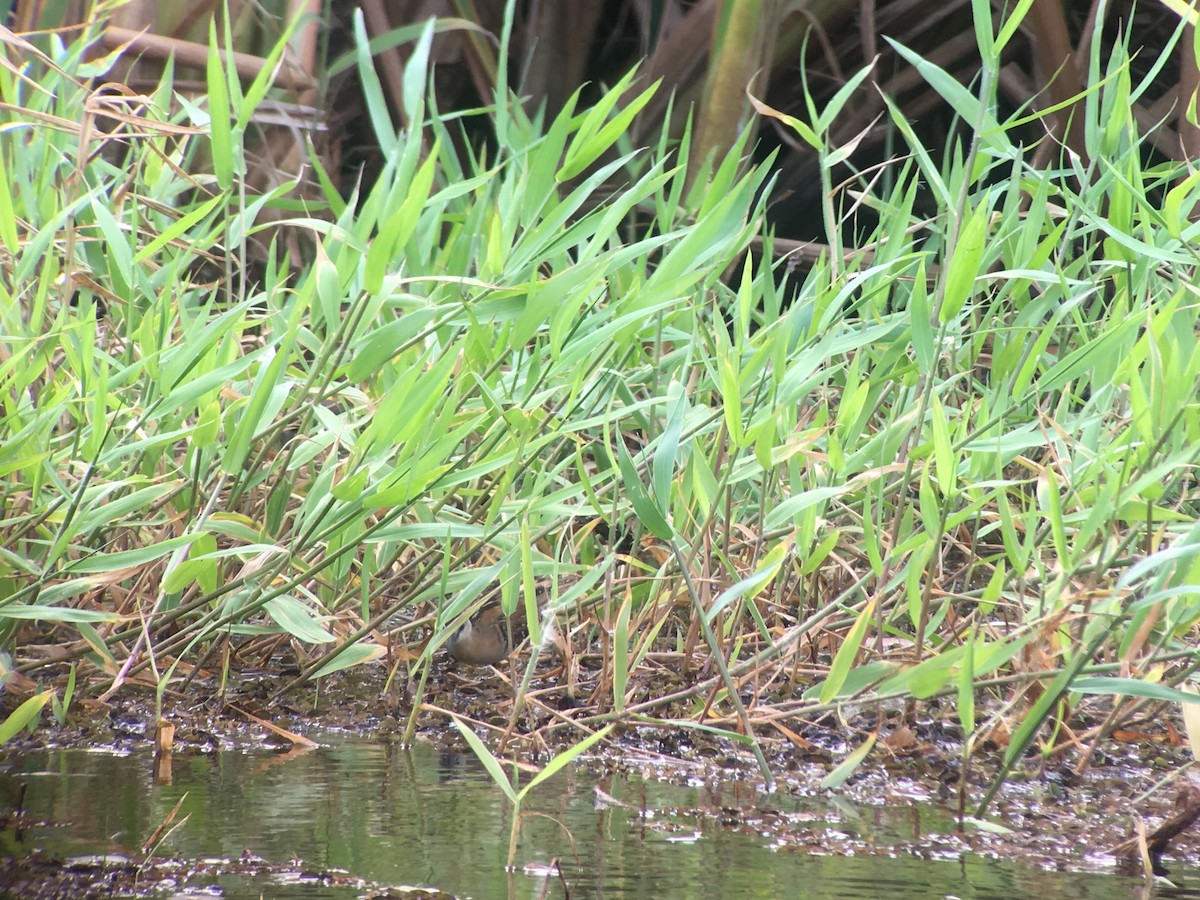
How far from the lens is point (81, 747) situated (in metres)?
0.97

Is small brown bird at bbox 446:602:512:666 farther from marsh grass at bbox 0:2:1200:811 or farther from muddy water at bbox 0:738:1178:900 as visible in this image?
muddy water at bbox 0:738:1178:900

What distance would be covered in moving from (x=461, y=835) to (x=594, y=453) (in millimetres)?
377

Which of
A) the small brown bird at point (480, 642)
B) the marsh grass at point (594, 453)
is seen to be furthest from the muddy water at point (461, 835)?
the small brown bird at point (480, 642)

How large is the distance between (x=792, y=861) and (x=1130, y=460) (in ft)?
1.10

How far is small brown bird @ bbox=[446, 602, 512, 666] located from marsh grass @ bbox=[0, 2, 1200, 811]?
42 mm

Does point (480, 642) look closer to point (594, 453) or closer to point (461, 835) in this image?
point (594, 453)

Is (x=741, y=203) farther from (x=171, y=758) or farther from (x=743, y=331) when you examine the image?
(x=171, y=758)

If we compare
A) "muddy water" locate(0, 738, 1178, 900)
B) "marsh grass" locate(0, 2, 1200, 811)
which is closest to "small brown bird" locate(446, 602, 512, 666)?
"marsh grass" locate(0, 2, 1200, 811)

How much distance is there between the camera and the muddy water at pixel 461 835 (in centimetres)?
70

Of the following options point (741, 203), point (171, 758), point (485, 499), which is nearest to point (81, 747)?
point (171, 758)

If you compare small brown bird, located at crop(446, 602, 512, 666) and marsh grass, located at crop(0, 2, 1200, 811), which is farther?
small brown bird, located at crop(446, 602, 512, 666)

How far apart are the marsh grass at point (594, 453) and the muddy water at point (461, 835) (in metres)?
0.06

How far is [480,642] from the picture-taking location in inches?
46.3

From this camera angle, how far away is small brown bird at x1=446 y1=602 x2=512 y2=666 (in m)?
1.17
